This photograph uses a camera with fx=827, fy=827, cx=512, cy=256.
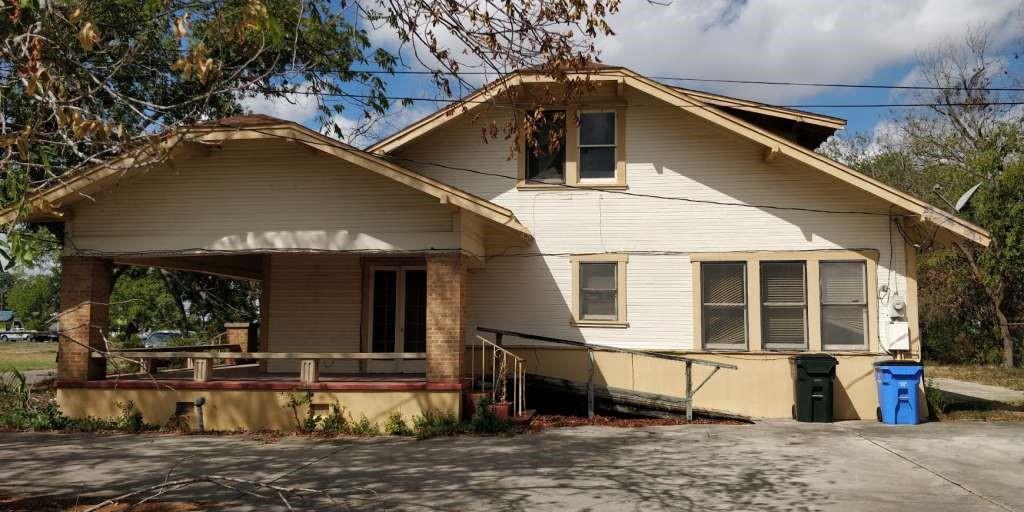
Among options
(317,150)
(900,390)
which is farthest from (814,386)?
(317,150)

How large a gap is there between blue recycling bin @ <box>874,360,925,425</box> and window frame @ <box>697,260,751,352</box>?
228 cm

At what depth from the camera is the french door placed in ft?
53.1

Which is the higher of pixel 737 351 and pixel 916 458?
pixel 737 351

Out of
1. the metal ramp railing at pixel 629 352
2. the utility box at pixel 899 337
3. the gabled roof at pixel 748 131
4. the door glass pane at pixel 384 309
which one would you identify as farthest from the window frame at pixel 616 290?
the utility box at pixel 899 337

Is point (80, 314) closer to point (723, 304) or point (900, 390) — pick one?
point (723, 304)

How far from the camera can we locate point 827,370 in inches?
542

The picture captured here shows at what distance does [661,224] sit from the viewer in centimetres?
1534

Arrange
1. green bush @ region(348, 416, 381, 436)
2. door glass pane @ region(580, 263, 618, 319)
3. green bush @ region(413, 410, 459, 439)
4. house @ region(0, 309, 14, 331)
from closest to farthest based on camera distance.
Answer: green bush @ region(413, 410, 459, 439), green bush @ region(348, 416, 381, 436), door glass pane @ region(580, 263, 618, 319), house @ region(0, 309, 14, 331)

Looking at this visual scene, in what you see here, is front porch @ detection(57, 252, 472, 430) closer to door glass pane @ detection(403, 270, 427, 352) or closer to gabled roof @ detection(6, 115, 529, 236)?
door glass pane @ detection(403, 270, 427, 352)

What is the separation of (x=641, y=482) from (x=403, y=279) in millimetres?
8478

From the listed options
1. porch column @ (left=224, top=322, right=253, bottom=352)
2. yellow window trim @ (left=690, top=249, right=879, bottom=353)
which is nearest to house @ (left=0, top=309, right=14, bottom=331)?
porch column @ (left=224, top=322, right=253, bottom=352)

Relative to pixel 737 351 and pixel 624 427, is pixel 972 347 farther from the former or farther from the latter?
pixel 624 427

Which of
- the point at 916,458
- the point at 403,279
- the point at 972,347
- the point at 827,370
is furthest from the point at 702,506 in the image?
the point at 972,347

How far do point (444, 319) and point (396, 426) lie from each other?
177cm
